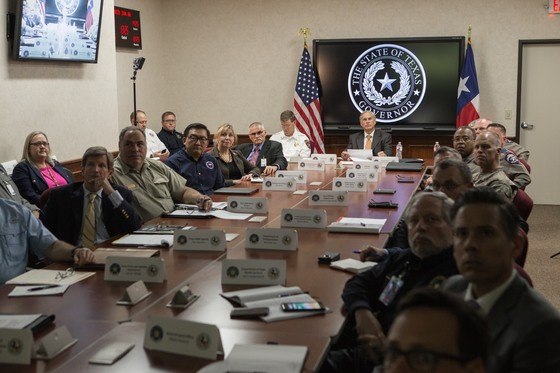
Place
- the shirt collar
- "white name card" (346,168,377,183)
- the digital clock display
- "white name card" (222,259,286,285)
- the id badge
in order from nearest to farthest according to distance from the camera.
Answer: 1. the shirt collar
2. the id badge
3. "white name card" (222,259,286,285)
4. "white name card" (346,168,377,183)
5. the digital clock display

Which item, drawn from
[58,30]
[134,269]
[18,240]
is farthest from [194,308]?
[58,30]

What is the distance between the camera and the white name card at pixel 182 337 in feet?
7.27

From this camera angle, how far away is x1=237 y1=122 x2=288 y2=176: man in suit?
7.81m

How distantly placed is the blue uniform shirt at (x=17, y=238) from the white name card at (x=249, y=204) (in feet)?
4.73

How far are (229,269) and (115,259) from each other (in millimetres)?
495

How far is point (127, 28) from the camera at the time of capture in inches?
386

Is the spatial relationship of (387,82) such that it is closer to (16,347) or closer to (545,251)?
(545,251)

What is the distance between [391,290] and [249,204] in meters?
2.18

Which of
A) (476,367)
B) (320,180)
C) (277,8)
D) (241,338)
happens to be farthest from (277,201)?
(277,8)

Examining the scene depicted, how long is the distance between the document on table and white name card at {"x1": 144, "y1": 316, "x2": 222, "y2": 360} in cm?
98

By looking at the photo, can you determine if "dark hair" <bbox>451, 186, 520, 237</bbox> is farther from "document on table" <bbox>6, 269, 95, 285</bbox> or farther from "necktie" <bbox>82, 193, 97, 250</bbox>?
"necktie" <bbox>82, 193, 97, 250</bbox>

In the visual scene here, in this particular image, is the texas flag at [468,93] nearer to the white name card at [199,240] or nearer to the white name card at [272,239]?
the white name card at [272,239]

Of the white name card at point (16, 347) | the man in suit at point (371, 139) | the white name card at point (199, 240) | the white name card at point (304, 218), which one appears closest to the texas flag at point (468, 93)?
the man in suit at point (371, 139)

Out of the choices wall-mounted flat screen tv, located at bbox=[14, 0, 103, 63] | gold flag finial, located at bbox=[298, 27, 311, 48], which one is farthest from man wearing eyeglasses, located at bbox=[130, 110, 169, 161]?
gold flag finial, located at bbox=[298, 27, 311, 48]
